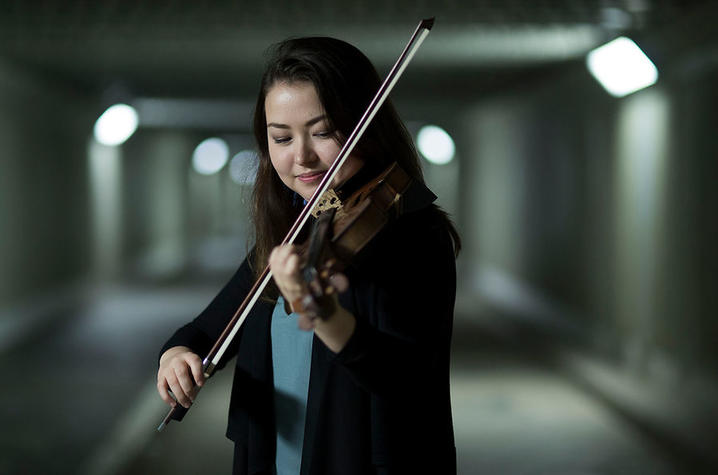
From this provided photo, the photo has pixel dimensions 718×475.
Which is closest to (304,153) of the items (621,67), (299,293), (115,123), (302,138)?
(302,138)

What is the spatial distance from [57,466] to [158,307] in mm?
4933

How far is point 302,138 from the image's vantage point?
3.98ft

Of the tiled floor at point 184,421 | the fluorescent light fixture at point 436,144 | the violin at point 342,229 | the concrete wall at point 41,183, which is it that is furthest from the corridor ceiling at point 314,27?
the fluorescent light fixture at point 436,144

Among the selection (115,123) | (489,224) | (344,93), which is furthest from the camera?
(489,224)

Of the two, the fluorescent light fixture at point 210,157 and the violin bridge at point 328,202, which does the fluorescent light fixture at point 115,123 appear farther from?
the fluorescent light fixture at point 210,157

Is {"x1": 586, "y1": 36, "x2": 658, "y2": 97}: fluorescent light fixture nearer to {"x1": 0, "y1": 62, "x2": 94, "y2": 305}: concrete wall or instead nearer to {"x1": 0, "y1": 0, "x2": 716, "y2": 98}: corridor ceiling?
{"x1": 0, "y1": 0, "x2": 716, "y2": 98}: corridor ceiling

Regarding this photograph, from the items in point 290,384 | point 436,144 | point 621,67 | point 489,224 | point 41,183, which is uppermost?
point 436,144

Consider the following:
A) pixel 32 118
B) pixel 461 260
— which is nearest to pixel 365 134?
pixel 32 118

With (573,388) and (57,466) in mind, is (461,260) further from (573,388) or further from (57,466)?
(57,466)

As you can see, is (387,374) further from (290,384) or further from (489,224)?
(489,224)

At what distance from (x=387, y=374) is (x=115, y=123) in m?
8.90

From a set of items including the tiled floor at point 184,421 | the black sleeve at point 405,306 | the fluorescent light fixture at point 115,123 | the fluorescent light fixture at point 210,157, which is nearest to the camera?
the black sleeve at point 405,306

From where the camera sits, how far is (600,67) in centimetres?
572

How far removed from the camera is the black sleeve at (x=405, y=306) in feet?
3.50
